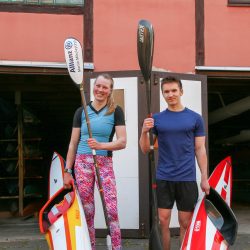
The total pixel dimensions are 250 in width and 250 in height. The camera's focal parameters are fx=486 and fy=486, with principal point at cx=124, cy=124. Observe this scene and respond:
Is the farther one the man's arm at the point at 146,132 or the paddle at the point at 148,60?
the paddle at the point at 148,60

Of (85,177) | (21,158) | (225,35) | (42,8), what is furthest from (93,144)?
(21,158)

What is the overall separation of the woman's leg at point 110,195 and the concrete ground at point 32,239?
1338 mm

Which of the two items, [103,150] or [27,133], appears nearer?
[103,150]

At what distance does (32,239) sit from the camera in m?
5.85

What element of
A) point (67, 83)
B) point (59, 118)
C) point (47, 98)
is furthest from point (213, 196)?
point (59, 118)

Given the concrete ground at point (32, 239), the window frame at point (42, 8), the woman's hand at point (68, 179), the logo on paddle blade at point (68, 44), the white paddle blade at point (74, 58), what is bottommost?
the concrete ground at point (32, 239)

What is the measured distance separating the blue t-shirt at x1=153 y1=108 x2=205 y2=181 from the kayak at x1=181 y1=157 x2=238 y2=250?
276 millimetres

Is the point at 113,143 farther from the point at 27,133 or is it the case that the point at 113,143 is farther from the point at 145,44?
the point at 27,133

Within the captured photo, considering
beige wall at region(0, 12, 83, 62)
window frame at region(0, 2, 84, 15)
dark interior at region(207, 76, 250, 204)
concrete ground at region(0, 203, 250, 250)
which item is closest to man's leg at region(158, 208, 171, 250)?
concrete ground at region(0, 203, 250, 250)

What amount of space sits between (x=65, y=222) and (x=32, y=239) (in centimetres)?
207

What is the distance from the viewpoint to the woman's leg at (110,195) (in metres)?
3.94

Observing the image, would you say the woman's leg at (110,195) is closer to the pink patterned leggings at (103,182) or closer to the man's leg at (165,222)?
the pink patterned leggings at (103,182)

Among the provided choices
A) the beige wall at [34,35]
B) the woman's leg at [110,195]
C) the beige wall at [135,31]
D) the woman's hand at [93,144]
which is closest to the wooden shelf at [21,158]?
the beige wall at [34,35]

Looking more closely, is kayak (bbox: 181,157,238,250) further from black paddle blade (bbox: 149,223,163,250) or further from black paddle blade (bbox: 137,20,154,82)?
black paddle blade (bbox: 137,20,154,82)
